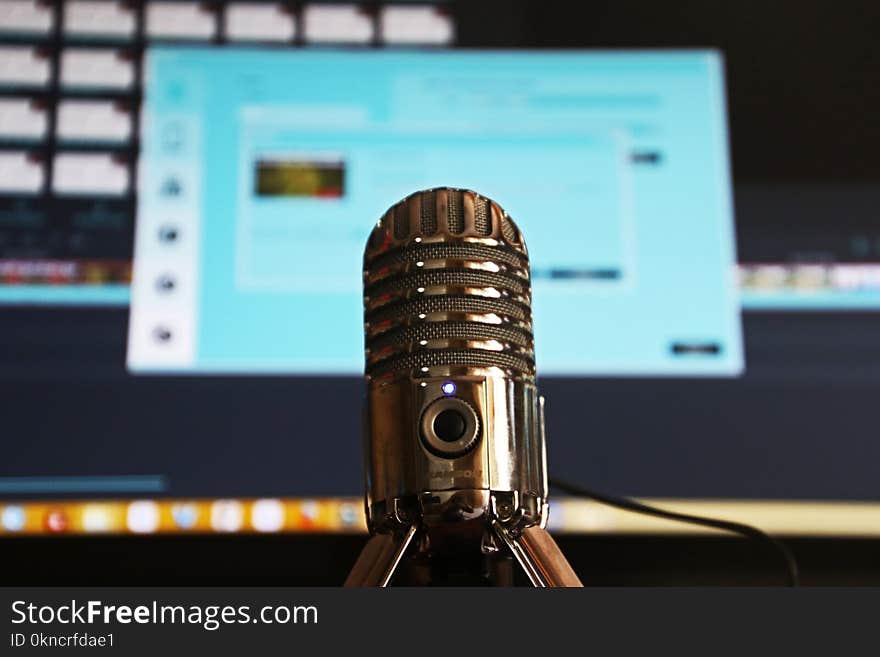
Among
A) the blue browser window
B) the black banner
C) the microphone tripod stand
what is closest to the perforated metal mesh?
the microphone tripod stand

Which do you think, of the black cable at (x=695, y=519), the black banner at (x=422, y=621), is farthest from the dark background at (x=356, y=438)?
the black banner at (x=422, y=621)

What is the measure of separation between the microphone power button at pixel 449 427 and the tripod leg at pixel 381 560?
45mm

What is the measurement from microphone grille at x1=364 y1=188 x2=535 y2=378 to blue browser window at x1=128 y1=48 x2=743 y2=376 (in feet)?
2.09

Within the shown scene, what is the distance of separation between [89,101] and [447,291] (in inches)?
37.4

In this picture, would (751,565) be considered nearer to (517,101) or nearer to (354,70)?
(517,101)

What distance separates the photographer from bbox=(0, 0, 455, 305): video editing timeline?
3.99 feet

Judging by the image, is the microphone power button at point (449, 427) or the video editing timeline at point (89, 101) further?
the video editing timeline at point (89, 101)

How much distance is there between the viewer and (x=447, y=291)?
52 cm

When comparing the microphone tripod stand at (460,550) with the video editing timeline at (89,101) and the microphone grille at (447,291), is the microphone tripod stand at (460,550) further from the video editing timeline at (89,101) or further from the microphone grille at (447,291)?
the video editing timeline at (89,101)

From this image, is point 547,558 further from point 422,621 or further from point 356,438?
point 356,438

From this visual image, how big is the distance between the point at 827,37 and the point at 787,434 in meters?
0.57

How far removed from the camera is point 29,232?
1.23 metres

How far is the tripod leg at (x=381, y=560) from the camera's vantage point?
19.0 inches

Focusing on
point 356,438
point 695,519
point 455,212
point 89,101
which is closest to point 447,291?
point 455,212
